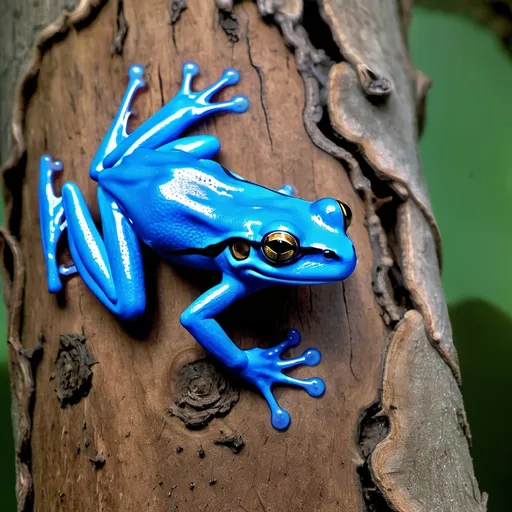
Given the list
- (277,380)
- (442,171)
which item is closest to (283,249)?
(277,380)

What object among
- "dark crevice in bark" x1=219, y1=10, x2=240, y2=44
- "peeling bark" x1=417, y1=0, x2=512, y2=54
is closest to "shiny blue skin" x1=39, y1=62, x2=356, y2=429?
"dark crevice in bark" x1=219, y1=10, x2=240, y2=44

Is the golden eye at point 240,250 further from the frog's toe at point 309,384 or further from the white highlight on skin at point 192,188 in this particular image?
the frog's toe at point 309,384

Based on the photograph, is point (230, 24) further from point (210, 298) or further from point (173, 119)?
point (210, 298)

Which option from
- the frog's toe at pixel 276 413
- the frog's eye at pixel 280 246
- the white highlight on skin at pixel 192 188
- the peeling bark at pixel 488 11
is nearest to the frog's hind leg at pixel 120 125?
the white highlight on skin at pixel 192 188

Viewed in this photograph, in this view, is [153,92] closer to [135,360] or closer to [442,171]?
[135,360]

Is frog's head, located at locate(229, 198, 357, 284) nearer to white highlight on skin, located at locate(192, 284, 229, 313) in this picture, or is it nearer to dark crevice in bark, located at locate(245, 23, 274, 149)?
white highlight on skin, located at locate(192, 284, 229, 313)

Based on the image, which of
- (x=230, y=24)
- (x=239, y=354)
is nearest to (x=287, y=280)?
(x=239, y=354)
